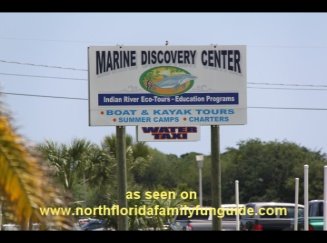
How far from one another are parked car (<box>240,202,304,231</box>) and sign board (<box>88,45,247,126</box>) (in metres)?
1.19

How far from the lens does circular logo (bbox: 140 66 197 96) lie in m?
10.4

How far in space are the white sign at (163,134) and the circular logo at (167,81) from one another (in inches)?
19.9

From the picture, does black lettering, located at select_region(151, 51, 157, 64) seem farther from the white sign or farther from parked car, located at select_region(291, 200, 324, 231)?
parked car, located at select_region(291, 200, 324, 231)

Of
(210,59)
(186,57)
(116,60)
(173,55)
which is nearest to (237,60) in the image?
(210,59)

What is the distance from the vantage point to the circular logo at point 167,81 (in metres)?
10.4

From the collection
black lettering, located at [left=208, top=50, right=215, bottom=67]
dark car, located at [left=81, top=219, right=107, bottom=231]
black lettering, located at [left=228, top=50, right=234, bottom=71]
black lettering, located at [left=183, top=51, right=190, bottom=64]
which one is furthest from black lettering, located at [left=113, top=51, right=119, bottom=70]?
dark car, located at [left=81, top=219, right=107, bottom=231]

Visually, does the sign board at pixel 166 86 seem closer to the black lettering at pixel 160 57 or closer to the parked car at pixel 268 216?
the black lettering at pixel 160 57

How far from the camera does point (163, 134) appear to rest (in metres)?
10.6

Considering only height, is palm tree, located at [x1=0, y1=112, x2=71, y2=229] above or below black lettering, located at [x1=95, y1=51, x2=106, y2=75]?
below

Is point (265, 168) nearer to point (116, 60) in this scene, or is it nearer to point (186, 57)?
point (186, 57)

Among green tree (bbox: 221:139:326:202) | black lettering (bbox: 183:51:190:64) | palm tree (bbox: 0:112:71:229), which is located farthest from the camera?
green tree (bbox: 221:139:326:202)

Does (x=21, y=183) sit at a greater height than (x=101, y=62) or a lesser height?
lesser

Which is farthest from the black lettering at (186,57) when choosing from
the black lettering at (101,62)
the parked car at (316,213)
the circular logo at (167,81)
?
the parked car at (316,213)

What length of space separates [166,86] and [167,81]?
0.08m
